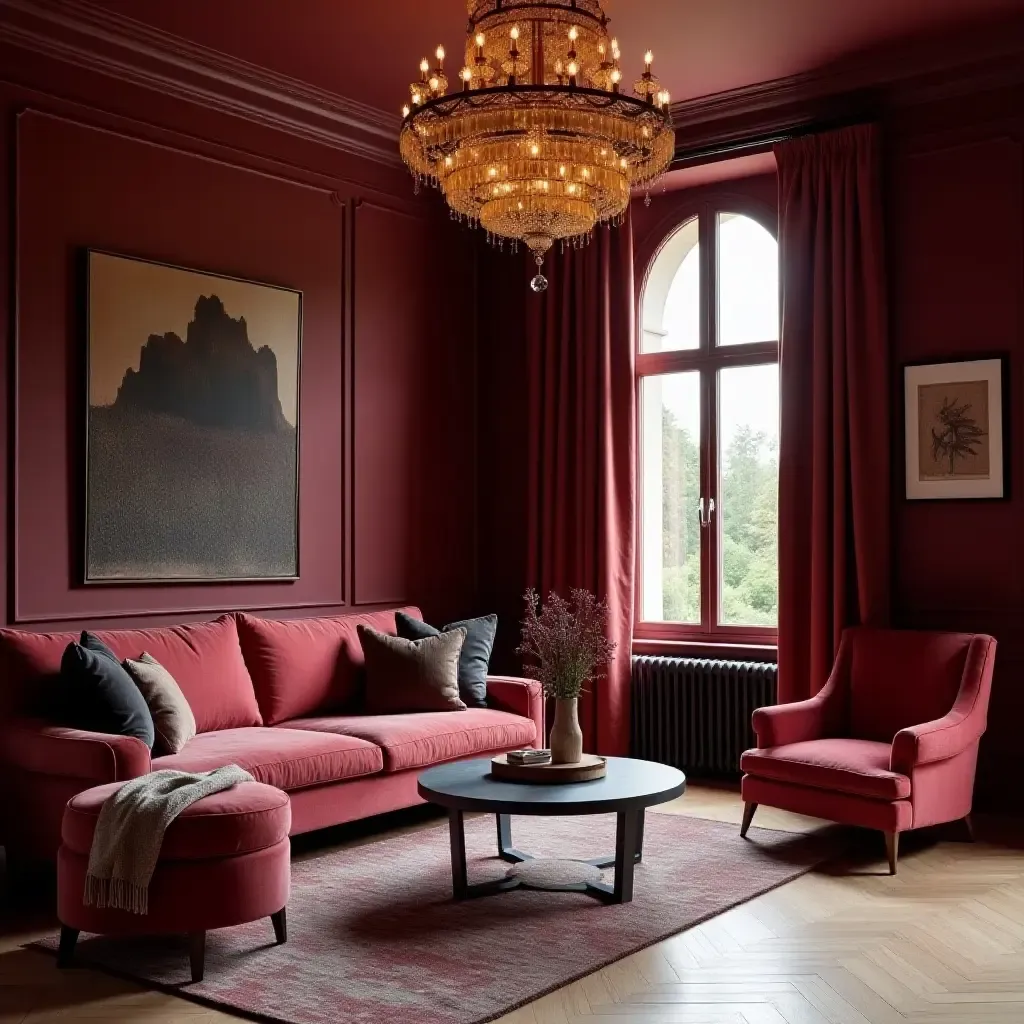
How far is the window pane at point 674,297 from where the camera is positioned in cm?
695

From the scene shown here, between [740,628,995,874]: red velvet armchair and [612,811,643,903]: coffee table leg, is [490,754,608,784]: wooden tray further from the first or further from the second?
[740,628,995,874]: red velvet armchair

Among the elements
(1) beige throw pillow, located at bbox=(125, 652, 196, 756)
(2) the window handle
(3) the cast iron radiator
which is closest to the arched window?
(2) the window handle

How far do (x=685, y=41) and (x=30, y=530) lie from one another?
348 centimetres

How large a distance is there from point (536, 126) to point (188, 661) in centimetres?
259

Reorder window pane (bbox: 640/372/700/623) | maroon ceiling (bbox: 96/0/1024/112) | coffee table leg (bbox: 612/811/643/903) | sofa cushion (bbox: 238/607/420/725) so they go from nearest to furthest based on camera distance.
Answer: coffee table leg (bbox: 612/811/643/903) < maroon ceiling (bbox: 96/0/1024/112) < sofa cushion (bbox: 238/607/420/725) < window pane (bbox: 640/372/700/623)

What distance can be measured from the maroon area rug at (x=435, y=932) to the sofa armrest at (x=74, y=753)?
548 millimetres

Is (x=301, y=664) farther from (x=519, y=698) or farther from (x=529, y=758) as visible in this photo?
(x=529, y=758)

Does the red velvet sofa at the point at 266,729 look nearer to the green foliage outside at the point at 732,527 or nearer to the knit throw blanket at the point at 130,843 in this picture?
the knit throw blanket at the point at 130,843

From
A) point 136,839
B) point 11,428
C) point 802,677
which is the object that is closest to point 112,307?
point 11,428

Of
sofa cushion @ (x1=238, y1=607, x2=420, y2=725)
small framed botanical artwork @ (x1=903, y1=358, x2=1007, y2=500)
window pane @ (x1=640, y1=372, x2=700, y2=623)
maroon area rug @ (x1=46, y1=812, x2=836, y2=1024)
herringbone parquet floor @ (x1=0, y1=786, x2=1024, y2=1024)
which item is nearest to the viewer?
herringbone parquet floor @ (x1=0, y1=786, x2=1024, y2=1024)

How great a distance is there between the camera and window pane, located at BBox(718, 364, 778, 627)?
6.64m

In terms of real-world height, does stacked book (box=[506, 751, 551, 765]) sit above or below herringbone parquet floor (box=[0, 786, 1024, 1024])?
above

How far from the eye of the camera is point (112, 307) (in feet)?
17.6

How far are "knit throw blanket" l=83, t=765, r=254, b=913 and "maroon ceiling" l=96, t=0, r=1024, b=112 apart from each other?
10.5ft
